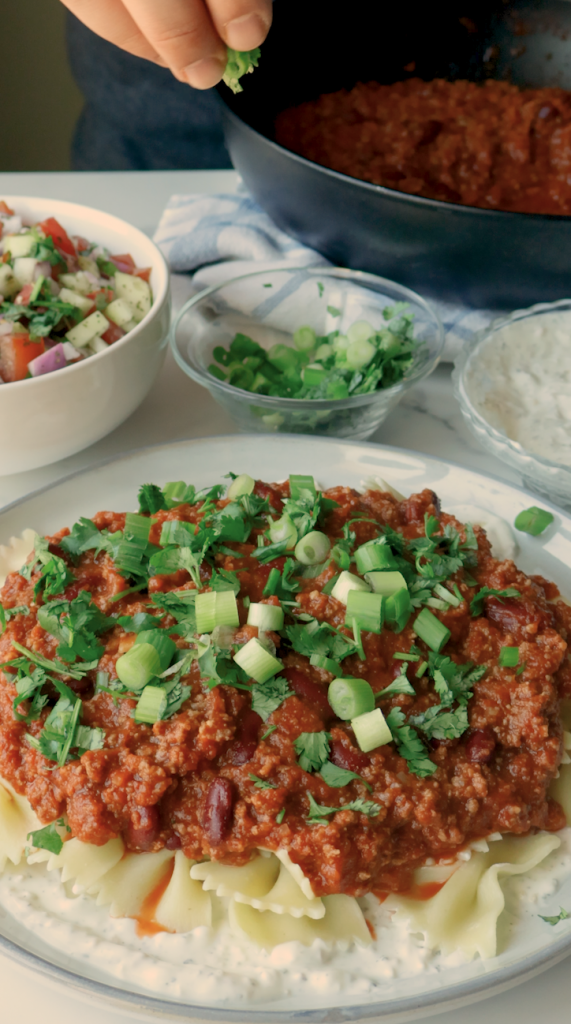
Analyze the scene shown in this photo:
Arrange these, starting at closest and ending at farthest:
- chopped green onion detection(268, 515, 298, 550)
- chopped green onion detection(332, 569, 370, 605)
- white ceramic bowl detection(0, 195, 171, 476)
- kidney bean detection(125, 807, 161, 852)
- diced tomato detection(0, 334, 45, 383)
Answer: kidney bean detection(125, 807, 161, 852), chopped green onion detection(332, 569, 370, 605), chopped green onion detection(268, 515, 298, 550), white ceramic bowl detection(0, 195, 171, 476), diced tomato detection(0, 334, 45, 383)

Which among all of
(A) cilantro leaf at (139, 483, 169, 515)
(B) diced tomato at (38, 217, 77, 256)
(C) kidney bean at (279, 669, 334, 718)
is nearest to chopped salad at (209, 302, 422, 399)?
(B) diced tomato at (38, 217, 77, 256)

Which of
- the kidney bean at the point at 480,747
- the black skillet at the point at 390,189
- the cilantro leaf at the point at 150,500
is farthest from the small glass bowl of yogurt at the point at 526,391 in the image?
the cilantro leaf at the point at 150,500

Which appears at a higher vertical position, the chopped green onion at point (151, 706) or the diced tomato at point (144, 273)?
the diced tomato at point (144, 273)

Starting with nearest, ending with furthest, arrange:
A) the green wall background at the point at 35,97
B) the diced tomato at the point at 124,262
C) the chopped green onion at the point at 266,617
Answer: the chopped green onion at the point at 266,617
the diced tomato at the point at 124,262
the green wall background at the point at 35,97

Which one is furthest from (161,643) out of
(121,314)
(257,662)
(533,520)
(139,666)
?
(121,314)

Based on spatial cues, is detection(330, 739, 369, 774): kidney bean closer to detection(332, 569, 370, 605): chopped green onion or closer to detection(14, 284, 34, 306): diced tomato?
detection(332, 569, 370, 605): chopped green onion

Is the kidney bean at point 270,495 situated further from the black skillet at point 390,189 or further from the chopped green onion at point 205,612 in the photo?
the black skillet at point 390,189
